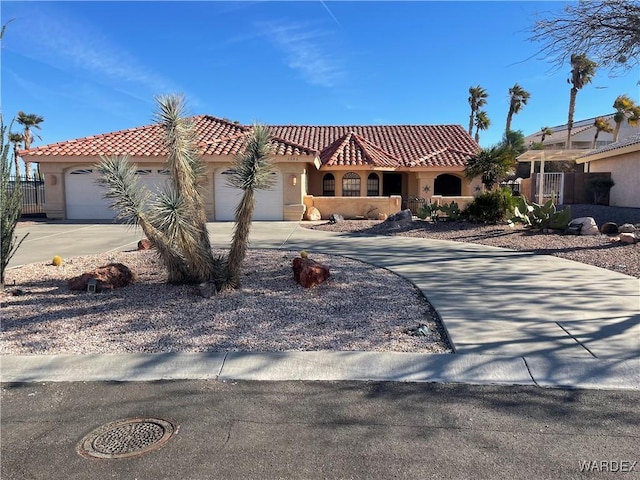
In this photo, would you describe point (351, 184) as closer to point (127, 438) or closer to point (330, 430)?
point (330, 430)

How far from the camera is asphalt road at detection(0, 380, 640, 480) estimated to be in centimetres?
294

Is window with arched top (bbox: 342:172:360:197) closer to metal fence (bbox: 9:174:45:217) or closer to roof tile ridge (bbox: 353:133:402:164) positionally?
roof tile ridge (bbox: 353:133:402:164)

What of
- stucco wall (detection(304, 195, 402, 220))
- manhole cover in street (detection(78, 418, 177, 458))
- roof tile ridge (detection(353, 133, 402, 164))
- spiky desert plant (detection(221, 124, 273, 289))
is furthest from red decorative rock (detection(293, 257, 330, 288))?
roof tile ridge (detection(353, 133, 402, 164))

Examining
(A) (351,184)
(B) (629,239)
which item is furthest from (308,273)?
(A) (351,184)

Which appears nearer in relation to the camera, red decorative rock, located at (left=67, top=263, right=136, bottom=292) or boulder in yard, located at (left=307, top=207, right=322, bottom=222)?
red decorative rock, located at (left=67, top=263, right=136, bottom=292)

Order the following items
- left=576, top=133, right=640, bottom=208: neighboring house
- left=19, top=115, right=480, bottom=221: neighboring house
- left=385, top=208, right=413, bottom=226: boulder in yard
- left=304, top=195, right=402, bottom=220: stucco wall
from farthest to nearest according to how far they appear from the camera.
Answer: left=19, top=115, right=480, bottom=221: neighboring house < left=576, top=133, right=640, bottom=208: neighboring house < left=304, top=195, right=402, bottom=220: stucco wall < left=385, top=208, right=413, bottom=226: boulder in yard

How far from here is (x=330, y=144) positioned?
1128 inches

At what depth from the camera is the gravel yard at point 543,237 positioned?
992 centimetres

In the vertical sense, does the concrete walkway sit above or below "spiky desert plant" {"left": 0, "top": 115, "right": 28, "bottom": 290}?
below

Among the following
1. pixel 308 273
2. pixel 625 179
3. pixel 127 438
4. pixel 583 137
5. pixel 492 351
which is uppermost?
pixel 583 137

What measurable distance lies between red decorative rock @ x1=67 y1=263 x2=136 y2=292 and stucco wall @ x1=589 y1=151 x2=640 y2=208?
21520mm

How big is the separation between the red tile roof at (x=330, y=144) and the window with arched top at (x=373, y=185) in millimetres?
1142

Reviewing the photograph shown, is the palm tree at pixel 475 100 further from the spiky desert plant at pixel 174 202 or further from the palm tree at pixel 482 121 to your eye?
the spiky desert plant at pixel 174 202

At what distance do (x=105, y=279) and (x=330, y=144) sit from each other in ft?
74.2
